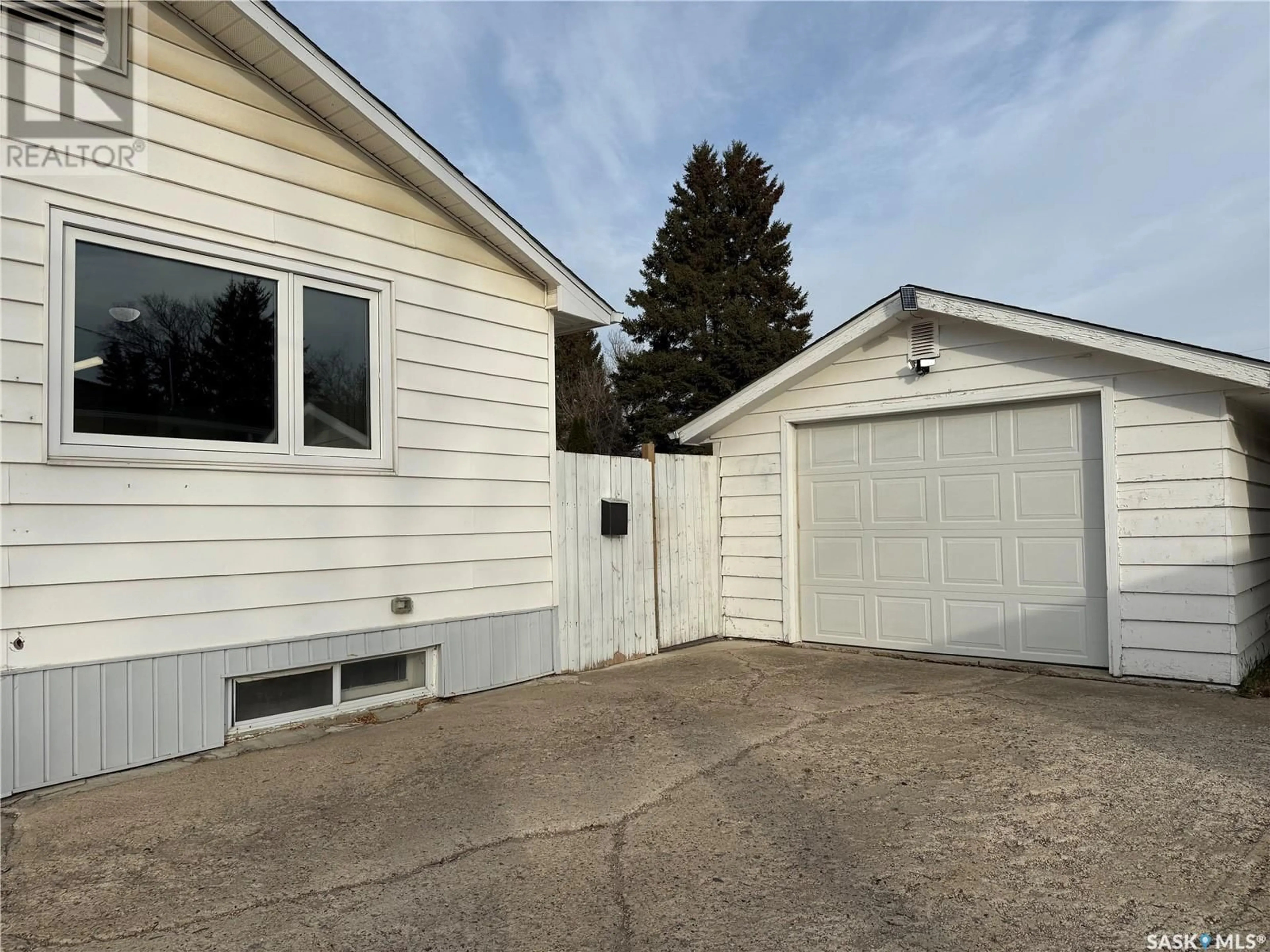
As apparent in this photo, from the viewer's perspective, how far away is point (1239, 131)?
381 inches

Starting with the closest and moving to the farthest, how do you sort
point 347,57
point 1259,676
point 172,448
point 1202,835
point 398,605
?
point 1202,835 < point 172,448 < point 398,605 < point 1259,676 < point 347,57

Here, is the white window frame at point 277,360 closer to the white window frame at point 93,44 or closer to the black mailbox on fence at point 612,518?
the white window frame at point 93,44

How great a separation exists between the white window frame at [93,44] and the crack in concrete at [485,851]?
4.09 metres

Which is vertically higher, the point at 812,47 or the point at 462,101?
the point at 812,47

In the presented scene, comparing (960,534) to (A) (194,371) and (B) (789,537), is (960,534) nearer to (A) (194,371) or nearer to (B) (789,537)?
(B) (789,537)

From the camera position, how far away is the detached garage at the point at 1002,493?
19.0ft

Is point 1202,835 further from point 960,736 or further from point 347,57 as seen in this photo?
point 347,57

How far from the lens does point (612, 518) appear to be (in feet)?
22.9

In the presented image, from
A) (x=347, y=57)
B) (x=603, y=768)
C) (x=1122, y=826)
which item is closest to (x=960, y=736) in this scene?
(x=1122, y=826)

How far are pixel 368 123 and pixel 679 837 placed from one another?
4727 mm

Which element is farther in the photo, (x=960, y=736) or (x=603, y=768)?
(x=960, y=736)

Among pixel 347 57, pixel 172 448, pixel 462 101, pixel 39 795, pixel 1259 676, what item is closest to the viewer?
pixel 39 795

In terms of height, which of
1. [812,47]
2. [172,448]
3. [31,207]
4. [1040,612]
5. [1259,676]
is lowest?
[1259,676]

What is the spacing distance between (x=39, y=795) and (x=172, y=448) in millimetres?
1822
